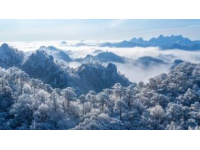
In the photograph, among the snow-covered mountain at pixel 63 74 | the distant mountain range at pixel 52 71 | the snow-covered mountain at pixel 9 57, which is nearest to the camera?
the snow-covered mountain at pixel 63 74

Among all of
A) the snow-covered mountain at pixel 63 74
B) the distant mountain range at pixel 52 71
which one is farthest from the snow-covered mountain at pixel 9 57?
the snow-covered mountain at pixel 63 74

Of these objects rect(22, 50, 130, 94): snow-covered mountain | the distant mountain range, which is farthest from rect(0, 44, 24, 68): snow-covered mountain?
rect(22, 50, 130, 94): snow-covered mountain

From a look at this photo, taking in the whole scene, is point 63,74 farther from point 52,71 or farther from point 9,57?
point 9,57

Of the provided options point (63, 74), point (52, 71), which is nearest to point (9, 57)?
point (52, 71)

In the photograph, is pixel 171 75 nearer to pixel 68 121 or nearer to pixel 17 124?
pixel 68 121

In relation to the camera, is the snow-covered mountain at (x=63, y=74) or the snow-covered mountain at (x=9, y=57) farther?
the snow-covered mountain at (x=9, y=57)

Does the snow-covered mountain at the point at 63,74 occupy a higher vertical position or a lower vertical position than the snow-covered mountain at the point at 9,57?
lower

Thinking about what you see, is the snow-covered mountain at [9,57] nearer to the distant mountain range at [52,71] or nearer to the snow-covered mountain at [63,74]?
the distant mountain range at [52,71]

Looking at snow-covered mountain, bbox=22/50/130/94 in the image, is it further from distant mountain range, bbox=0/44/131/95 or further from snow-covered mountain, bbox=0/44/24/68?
snow-covered mountain, bbox=0/44/24/68
